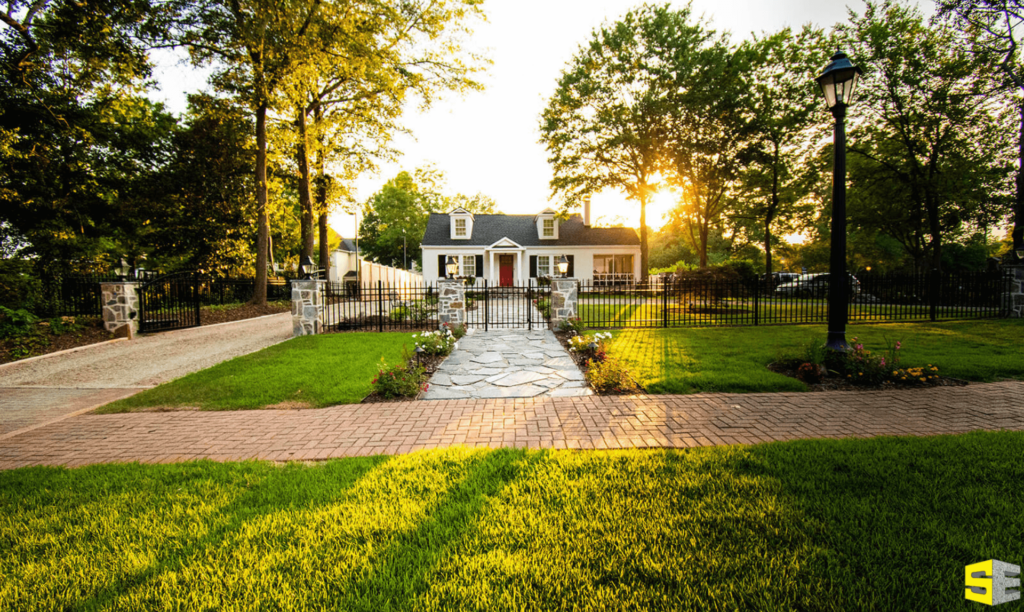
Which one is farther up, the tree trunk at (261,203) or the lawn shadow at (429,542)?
the tree trunk at (261,203)

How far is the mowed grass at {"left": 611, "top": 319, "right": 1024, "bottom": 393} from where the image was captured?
5.43m

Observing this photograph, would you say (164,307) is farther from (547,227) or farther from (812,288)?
(812,288)

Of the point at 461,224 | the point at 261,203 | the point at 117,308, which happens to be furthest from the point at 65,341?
the point at 461,224

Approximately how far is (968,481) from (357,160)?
2181cm

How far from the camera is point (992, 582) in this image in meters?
1.77

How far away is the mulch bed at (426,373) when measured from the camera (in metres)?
5.08

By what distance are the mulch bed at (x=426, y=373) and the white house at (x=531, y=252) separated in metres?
19.1

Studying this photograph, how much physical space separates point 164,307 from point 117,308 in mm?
1871

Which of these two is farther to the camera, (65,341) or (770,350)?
(65,341)

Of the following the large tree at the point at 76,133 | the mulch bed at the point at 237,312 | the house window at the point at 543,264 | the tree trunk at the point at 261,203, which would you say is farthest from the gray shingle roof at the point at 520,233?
the large tree at the point at 76,133

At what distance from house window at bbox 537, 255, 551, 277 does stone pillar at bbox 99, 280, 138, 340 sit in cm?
2109

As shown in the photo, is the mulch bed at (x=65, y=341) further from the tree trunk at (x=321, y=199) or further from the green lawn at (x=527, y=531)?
the tree trunk at (x=321, y=199)

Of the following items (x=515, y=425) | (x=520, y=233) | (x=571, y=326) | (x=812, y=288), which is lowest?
(x=515, y=425)

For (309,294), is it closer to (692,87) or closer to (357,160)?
(357,160)
